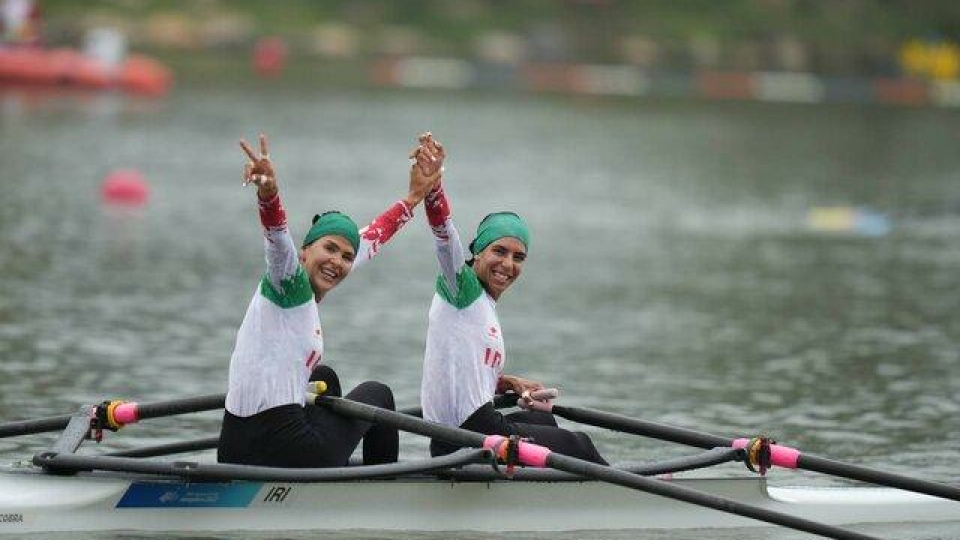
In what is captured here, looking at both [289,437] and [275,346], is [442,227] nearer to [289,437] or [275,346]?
[275,346]

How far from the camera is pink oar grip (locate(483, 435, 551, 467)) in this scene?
12758mm

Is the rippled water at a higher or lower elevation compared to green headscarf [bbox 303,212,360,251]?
higher

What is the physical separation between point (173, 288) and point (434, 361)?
1225 centimetres

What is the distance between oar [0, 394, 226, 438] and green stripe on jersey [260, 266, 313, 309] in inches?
40.0

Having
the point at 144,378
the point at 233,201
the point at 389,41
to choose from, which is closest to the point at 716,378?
the point at 144,378

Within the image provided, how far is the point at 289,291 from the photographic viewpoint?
12.7m

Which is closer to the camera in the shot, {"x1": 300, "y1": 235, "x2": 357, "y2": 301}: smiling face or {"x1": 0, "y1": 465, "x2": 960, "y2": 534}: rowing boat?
{"x1": 0, "y1": 465, "x2": 960, "y2": 534}: rowing boat

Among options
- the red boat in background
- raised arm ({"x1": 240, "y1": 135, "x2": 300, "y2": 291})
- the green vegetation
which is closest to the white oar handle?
raised arm ({"x1": 240, "y1": 135, "x2": 300, "y2": 291})

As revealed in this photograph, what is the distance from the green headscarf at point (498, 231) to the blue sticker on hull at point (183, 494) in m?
2.03

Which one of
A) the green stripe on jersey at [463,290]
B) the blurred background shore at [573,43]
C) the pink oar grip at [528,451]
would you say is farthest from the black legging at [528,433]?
the blurred background shore at [573,43]

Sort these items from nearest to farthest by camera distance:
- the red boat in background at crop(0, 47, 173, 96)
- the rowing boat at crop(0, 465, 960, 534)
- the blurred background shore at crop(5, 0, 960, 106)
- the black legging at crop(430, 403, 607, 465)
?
the rowing boat at crop(0, 465, 960, 534) → the black legging at crop(430, 403, 607, 465) → the red boat in background at crop(0, 47, 173, 96) → the blurred background shore at crop(5, 0, 960, 106)

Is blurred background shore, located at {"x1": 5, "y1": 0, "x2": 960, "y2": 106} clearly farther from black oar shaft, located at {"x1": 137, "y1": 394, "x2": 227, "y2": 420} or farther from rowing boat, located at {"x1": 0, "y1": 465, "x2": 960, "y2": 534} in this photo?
rowing boat, located at {"x1": 0, "y1": 465, "x2": 960, "y2": 534}

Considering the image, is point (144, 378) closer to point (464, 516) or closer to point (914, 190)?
point (464, 516)

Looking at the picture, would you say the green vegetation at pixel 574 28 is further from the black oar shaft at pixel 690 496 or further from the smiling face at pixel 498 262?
the black oar shaft at pixel 690 496
